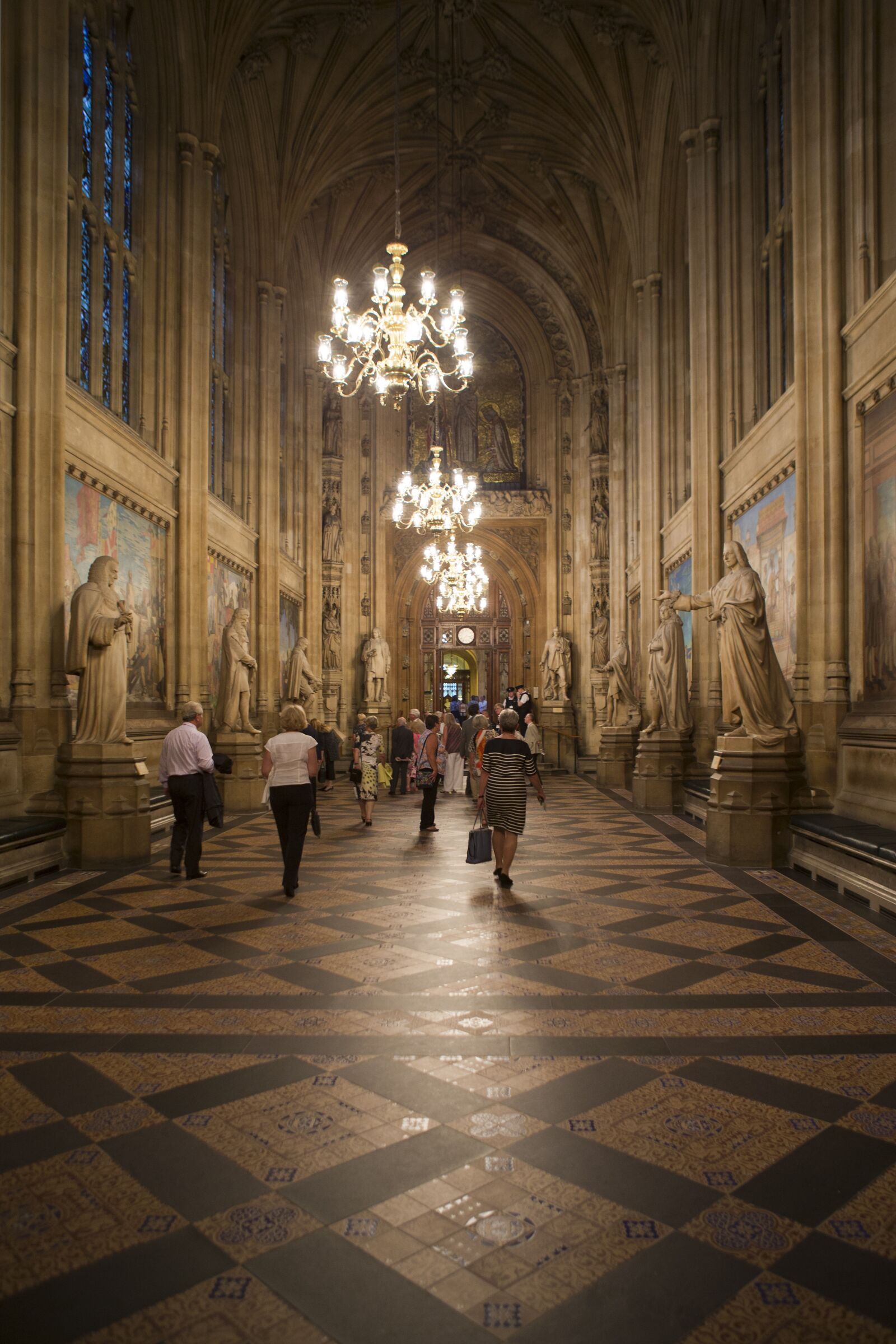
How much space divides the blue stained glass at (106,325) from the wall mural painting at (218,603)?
3.94 meters

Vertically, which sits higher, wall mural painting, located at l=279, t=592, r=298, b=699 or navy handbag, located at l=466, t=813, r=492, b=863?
wall mural painting, located at l=279, t=592, r=298, b=699

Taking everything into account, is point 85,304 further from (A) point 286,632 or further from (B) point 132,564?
(A) point 286,632

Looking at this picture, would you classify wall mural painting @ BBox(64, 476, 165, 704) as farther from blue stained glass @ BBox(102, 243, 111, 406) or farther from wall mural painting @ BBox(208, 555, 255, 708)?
blue stained glass @ BBox(102, 243, 111, 406)

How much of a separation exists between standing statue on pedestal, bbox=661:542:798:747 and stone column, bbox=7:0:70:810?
6867 millimetres

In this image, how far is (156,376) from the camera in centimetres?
1438

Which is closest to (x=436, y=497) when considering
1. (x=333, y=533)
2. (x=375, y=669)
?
(x=375, y=669)

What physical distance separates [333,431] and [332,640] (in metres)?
6.23

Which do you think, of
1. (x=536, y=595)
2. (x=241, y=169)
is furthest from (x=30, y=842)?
(x=536, y=595)

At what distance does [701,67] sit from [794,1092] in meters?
16.6

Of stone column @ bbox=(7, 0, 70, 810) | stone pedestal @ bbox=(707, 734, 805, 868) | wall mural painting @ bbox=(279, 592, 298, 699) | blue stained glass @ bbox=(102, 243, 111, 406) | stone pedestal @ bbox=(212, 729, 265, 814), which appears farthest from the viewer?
wall mural painting @ bbox=(279, 592, 298, 699)

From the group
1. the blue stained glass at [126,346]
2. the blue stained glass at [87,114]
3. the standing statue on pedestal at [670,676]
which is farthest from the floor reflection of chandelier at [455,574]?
the blue stained glass at [87,114]

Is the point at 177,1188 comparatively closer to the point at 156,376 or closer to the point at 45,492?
the point at 45,492

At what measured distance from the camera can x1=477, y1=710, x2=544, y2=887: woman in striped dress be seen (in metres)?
7.61

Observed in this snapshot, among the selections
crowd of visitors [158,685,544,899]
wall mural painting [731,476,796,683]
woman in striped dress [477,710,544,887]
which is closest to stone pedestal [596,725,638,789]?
wall mural painting [731,476,796,683]
